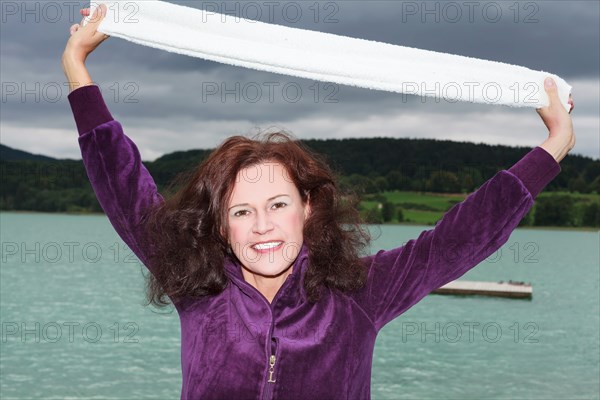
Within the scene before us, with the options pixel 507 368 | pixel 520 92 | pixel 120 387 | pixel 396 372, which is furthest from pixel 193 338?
pixel 507 368

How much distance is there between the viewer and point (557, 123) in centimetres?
225

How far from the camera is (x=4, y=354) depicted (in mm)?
28547

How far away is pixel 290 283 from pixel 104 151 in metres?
0.65

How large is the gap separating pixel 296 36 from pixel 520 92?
0.67 metres

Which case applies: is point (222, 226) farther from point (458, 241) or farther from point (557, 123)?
point (557, 123)

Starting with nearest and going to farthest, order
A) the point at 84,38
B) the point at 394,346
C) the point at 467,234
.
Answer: the point at 467,234, the point at 84,38, the point at 394,346

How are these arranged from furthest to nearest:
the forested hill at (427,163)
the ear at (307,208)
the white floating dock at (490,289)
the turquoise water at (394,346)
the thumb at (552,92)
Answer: the forested hill at (427,163) → the white floating dock at (490,289) → the turquoise water at (394,346) → the ear at (307,208) → the thumb at (552,92)

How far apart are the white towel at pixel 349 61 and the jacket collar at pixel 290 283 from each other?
548 millimetres

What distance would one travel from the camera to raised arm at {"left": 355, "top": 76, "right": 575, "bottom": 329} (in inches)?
84.8

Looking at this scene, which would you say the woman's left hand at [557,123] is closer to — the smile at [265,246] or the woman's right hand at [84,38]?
the smile at [265,246]

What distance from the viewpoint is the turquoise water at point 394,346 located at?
77.6 ft

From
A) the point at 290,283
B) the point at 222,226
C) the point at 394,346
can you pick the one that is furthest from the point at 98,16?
the point at 394,346

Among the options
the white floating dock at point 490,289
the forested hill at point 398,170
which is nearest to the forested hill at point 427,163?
the forested hill at point 398,170

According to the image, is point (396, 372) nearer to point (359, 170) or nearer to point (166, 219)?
Answer: point (166, 219)
